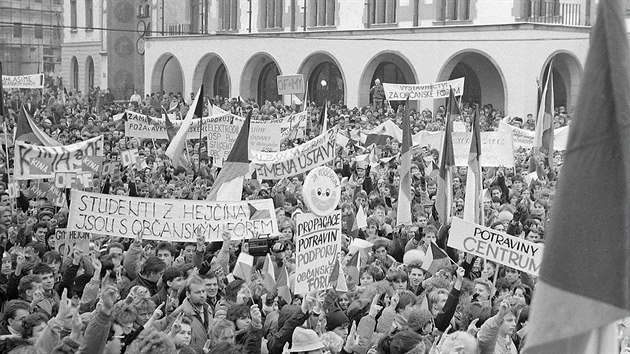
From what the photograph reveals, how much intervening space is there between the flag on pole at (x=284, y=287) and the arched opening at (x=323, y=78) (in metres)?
27.2

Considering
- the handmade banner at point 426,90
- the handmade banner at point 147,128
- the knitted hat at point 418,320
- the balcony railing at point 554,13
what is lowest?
the knitted hat at point 418,320

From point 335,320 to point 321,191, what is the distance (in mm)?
1893

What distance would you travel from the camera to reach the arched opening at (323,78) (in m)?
36.5

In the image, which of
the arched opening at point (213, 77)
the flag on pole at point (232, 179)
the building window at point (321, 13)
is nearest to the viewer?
the flag on pole at point (232, 179)

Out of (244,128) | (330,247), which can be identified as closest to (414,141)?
(244,128)

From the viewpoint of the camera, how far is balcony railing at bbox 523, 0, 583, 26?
30.1 meters

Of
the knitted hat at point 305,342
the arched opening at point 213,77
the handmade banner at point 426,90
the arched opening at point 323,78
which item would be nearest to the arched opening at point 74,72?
the arched opening at point 213,77

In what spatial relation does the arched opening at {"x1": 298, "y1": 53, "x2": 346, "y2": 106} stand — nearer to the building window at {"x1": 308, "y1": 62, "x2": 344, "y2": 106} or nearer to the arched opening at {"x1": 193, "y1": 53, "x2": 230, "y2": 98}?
the building window at {"x1": 308, "y1": 62, "x2": 344, "y2": 106}

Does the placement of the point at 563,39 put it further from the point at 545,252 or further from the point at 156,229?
the point at 545,252

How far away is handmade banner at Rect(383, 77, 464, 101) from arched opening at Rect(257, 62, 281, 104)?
638 inches

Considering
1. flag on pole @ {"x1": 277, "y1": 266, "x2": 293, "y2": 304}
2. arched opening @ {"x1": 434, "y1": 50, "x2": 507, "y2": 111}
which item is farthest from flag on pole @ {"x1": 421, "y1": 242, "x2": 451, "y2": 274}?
arched opening @ {"x1": 434, "y1": 50, "x2": 507, "y2": 111}

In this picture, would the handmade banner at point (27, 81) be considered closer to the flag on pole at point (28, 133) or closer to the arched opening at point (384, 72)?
the arched opening at point (384, 72)

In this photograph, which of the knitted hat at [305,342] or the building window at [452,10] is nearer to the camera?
the knitted hat at [305,342]

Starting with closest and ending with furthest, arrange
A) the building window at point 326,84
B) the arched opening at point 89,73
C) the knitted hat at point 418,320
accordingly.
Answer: the knitted hat at point 418,320 → the building window at point 326,84 → the arched opening at point 89,73
